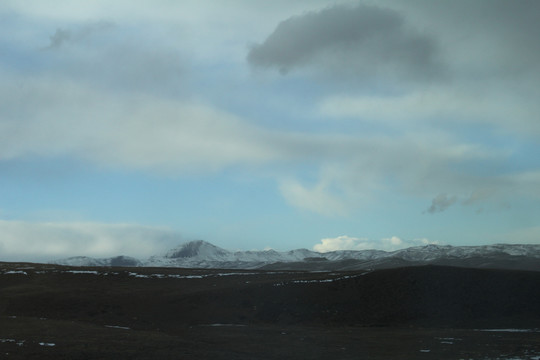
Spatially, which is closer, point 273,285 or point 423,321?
point 423,321

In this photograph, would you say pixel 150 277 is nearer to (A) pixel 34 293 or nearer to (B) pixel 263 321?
(A) pixel 34 293

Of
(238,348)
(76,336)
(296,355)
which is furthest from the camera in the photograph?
(76,336)

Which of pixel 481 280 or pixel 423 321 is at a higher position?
pixel 481 280

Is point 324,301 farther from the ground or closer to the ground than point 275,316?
farther from the ground

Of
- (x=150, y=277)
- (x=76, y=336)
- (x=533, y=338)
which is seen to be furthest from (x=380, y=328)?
(x=150, y=277)

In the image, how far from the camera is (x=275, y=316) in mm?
45969

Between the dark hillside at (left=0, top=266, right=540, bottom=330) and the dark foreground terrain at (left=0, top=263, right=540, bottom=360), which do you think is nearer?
the dark foreground terrain at (left=0, top=263, right=540, bottom=360)

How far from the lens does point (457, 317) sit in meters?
44.9

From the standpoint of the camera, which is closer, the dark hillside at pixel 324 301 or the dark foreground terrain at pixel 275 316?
the dark foreground terrain at pixel 275 316

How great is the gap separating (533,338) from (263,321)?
2199 cm

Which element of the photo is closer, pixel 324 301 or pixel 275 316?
pixel 275 316

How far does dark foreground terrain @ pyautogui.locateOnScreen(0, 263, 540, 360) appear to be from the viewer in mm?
28047

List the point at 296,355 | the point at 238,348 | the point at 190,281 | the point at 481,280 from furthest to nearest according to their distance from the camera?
the point at 190,281, the point at 481,280, the point at 238,348, the point at 296,355

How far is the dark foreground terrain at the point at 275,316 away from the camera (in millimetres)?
28047
